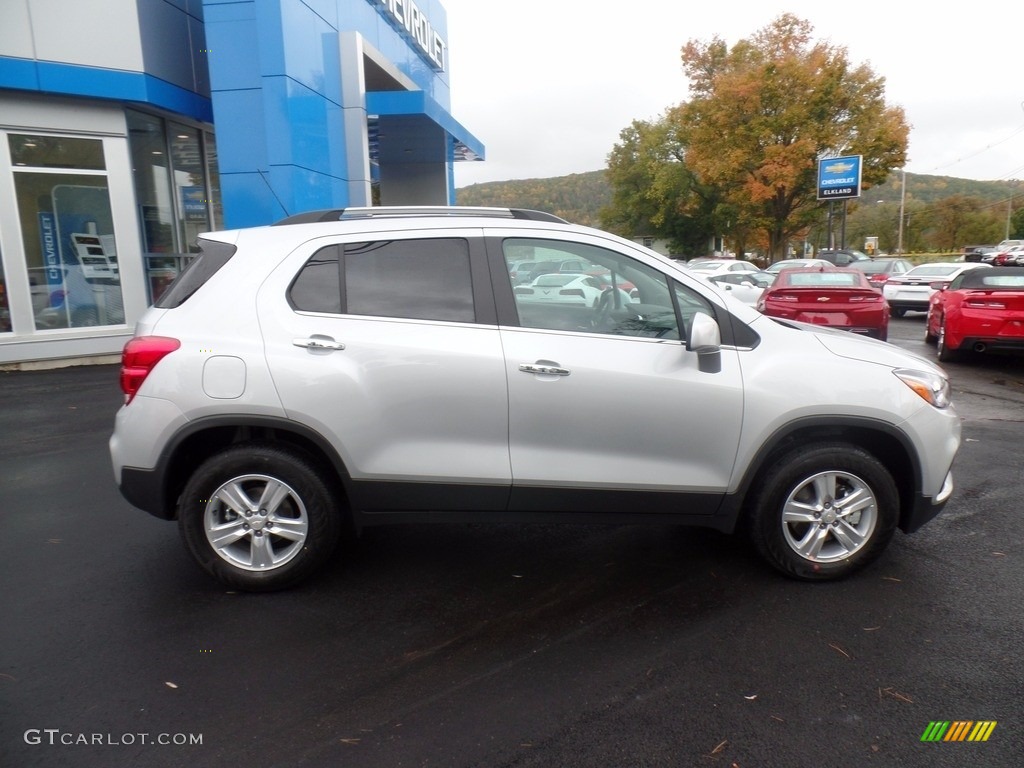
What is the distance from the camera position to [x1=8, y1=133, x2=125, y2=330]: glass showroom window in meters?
10.8

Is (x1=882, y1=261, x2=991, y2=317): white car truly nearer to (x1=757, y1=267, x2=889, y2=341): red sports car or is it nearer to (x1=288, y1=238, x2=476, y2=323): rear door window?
(x1=757, y1=267, x2=889, y2=341): red sports car

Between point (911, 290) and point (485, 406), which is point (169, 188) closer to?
point (485, 406)

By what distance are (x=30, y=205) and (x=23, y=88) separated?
163 cm

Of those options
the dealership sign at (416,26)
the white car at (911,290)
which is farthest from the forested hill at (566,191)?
the white car at (911,290)

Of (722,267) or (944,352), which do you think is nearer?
(944,352)

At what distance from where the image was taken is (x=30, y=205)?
1084cm

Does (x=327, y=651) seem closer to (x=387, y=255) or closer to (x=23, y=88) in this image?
Result: (x=387, y=255)

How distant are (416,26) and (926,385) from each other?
18069mm

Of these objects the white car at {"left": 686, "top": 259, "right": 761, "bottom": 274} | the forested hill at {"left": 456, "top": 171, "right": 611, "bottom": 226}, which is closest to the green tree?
the white car at {"left": 686, "top": 259, "right": 761, "bottom": 274}

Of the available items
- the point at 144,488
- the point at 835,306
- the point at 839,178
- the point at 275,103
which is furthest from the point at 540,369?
the point at 839,178

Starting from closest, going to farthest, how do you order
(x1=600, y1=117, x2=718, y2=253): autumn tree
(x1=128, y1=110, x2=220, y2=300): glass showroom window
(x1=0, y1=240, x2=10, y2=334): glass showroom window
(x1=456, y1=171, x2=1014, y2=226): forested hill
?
(x1=0, y1=240, x2=10, y2=334): glass showroom window < (x1=128, y1=110, x2=220, y2=300): glass showroom window < (x1=456, y1=171, x2=1014, y2=226): forested hill < (x1=600, y1=117, x2=718, y2=253): autumn tree

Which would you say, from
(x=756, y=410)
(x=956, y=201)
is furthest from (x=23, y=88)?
(x=956, y=201)

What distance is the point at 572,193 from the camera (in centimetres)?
7288

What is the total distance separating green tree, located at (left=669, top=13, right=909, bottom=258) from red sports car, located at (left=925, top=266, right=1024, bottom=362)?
984 inches
